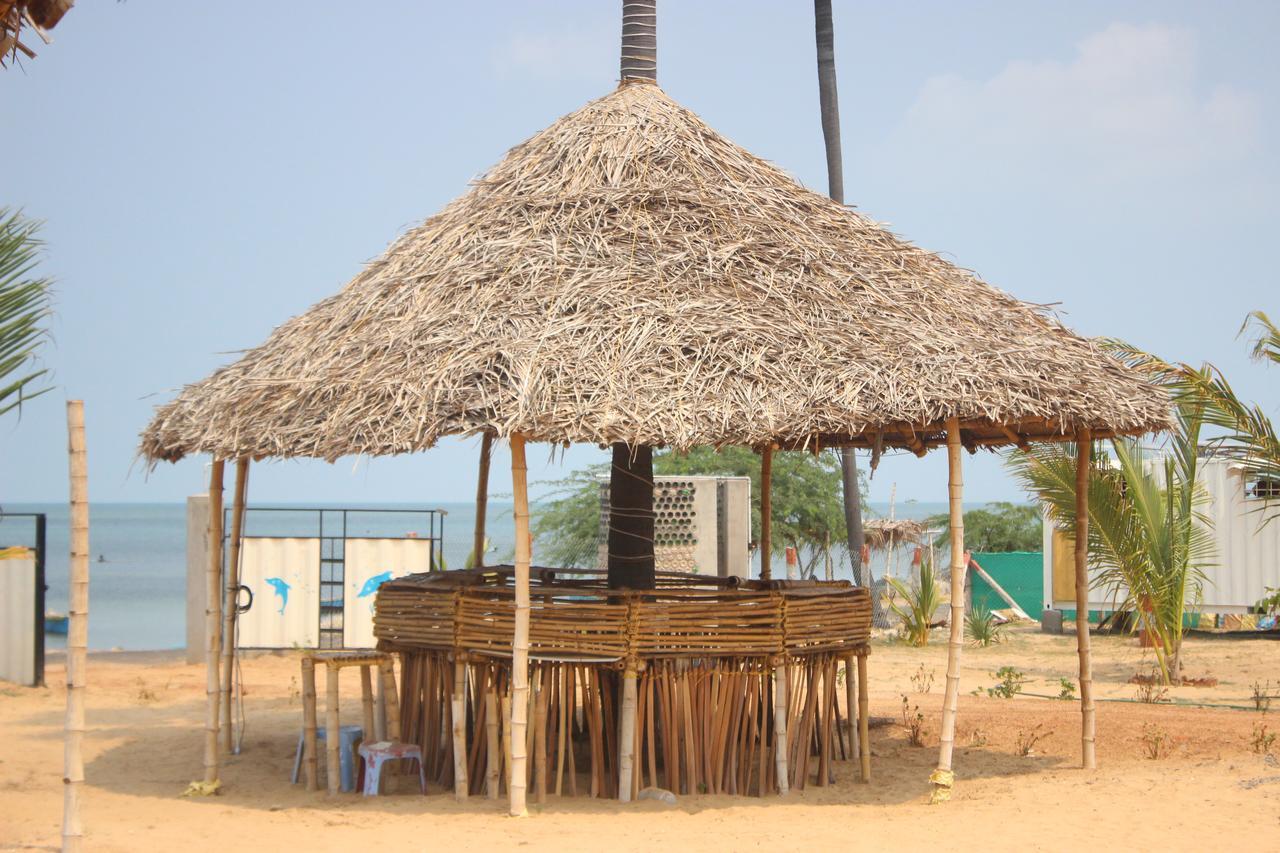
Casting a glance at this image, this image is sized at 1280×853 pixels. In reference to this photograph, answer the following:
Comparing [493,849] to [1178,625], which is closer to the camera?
[493,849]

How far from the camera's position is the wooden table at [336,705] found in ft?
27.0

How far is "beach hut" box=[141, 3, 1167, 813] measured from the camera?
750 centimetres

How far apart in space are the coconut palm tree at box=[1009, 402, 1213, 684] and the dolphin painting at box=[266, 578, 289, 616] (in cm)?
817

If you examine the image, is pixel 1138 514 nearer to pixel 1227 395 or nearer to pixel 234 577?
pixel 1227 395

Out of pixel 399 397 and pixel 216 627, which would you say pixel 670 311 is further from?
pixel 216 627

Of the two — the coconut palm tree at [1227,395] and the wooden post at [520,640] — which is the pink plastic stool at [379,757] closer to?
the wooden post at [520,640]

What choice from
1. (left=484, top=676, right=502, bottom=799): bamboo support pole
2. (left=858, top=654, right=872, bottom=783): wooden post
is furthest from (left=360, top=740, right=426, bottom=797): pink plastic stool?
(left=858, top=654, right=872, bottom=783): wooden post

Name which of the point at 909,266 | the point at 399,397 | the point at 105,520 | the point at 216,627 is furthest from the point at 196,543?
the point at 105,520

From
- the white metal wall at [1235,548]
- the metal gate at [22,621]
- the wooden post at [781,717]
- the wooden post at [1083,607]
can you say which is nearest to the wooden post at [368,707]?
the wooden post at [781,717]

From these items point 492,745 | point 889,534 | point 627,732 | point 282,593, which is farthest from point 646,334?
point 889,534

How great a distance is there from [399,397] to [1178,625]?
361 inches

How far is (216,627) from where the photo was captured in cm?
851

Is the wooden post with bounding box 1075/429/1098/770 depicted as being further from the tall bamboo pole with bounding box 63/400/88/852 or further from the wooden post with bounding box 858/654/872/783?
the tall bamboo pole with bounding box 63/400/88/852

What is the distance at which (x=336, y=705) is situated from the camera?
8234 millimetres
